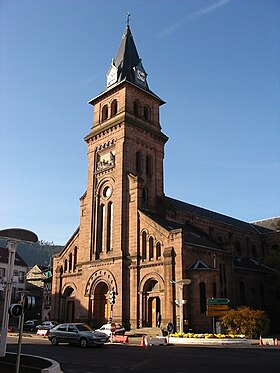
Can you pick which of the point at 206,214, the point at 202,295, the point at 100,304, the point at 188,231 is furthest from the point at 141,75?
the point at 202,295

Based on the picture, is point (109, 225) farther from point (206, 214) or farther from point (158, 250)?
point (206, 214)

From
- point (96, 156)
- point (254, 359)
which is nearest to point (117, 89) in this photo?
point (96, 156)

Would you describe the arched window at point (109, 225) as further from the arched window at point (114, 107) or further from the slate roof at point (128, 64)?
the slate roof at point (128, 64)

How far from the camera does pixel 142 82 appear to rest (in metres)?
52.4

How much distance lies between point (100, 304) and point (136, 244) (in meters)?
8.50

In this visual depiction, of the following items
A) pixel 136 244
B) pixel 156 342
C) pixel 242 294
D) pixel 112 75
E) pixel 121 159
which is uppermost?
pixel 112 75

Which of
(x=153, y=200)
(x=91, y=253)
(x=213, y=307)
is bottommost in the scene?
(x=213, y=307)

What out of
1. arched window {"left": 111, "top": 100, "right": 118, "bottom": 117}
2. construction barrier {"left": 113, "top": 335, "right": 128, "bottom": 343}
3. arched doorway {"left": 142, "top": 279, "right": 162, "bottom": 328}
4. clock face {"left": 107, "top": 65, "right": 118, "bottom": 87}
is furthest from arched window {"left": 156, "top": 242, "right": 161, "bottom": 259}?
clock face {"left": 107, "top": 65, "right": 118, "bottom": 87}

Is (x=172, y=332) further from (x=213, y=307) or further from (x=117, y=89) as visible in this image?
(x=117, y=89)

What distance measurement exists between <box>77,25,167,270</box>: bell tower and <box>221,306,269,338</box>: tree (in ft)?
39.1

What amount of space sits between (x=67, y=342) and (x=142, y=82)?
114ft

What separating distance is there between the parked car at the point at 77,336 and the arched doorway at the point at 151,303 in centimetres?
1223

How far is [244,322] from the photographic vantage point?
113 ft

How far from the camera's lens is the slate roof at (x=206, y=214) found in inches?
1886
